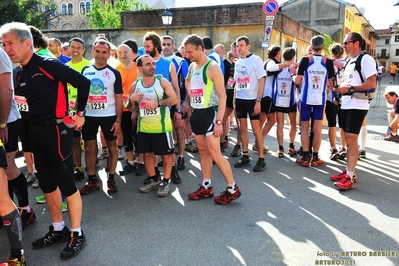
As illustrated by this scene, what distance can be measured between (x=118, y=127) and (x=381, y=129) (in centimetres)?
842

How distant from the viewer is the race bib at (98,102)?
4.51 meters

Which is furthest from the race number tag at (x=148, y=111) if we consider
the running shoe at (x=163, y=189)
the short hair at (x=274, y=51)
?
the short hair at (x=274, y=51)

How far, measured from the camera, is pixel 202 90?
4324 millimetres

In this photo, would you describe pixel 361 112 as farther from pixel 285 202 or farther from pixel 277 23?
pixel 277 23

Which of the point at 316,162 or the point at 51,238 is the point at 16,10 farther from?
the point at 51,238

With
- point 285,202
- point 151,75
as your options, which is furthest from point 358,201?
point 151,75

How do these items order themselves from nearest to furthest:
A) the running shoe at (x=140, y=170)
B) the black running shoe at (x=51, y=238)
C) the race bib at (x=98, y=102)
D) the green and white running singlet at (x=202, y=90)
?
the black running shoe at (x=51, y=238) → the green and white running singlet at (x=202, y=90) → the race bib at (x=98, y=102) → the running shoe at (x=140, y=170)

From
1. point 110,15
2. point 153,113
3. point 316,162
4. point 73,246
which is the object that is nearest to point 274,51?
point 316,162

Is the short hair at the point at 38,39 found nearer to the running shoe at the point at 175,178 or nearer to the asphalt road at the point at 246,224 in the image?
the asphalt road at the point at 246,224

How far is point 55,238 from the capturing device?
3.40 m

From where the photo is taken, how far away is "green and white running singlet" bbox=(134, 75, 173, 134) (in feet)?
14.8

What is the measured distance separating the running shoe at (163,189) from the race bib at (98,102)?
1.31 meters

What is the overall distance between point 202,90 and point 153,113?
749mm

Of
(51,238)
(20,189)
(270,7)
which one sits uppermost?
(270,7)
